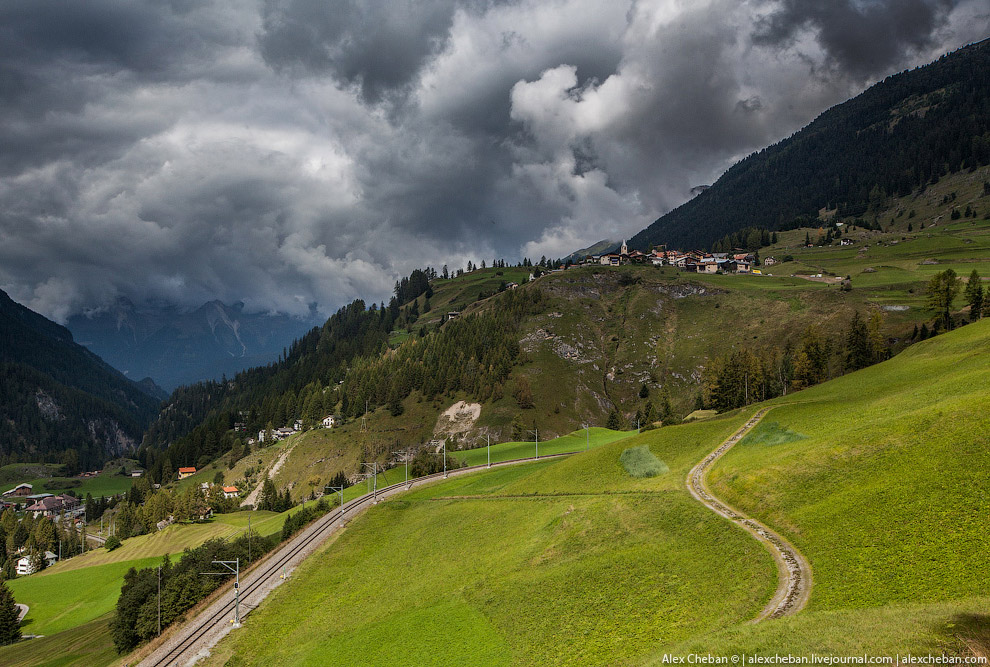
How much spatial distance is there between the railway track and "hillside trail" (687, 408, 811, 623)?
5244 cm

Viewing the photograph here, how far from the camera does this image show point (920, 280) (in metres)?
192

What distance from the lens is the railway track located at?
52812 mm

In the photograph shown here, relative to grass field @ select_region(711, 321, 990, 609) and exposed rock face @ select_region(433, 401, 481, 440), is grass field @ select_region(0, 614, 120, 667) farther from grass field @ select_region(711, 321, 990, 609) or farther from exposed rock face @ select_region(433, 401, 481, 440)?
exposed rock face @ select_region(433, 401, 481, 440)

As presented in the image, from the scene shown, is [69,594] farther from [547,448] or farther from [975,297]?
[975,297]

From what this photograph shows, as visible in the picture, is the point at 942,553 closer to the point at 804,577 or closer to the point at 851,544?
the point at 851,544

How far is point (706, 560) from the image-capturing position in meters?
37.1

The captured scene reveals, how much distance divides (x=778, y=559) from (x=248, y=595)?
6141 centimetres

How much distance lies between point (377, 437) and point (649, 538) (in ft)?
549

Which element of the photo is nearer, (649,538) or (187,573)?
(649,538)

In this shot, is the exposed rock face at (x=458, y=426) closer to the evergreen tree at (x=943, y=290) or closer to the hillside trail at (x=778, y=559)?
the evergreen tree at (x=943, y=290)

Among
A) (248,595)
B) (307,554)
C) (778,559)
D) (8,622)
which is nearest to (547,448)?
(307,554)

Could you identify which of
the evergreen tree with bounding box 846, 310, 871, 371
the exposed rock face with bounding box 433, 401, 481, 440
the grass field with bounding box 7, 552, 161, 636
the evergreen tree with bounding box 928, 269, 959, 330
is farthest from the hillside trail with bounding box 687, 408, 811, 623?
the exposed rock face with bounding box 433, 401, 481, 440

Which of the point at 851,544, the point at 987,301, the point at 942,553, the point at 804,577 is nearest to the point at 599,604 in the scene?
the point at 804,577

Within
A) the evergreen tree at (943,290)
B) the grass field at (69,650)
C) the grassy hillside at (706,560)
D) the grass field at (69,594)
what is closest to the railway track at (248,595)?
the grassy hillside at (706,560)
